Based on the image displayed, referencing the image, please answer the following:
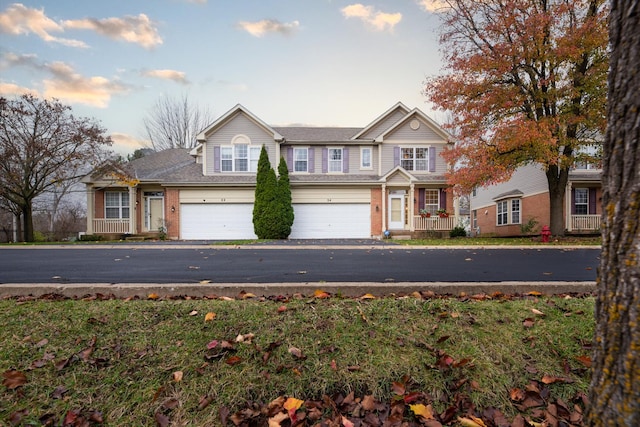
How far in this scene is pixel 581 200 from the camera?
63.1 feet

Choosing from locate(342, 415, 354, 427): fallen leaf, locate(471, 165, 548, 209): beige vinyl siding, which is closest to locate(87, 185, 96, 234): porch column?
locate(342, 415, 354, 427): fallen leaf

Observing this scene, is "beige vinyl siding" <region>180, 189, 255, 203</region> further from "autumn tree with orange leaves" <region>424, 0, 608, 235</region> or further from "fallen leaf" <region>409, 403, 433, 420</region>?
"fallen leaf" <region>409, 403, 433, 420</region>

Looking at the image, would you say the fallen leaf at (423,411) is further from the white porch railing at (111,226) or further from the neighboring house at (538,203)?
the white porch railing at (111,226)

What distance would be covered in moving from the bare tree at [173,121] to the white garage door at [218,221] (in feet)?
53.3

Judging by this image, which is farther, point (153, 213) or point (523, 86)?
point (153, 213)

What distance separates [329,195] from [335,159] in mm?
2474

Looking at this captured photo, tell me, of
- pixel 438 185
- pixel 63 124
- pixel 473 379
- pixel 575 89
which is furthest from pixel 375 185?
pixel 63 124

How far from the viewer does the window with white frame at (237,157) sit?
18.4m

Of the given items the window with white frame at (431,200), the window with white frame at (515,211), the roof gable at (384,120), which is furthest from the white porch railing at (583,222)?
the roof gable at (384,120)

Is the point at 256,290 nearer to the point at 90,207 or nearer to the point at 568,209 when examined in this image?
the point at 90,207

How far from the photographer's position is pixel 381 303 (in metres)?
3.15

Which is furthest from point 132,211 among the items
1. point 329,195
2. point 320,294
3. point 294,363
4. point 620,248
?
point 620,248

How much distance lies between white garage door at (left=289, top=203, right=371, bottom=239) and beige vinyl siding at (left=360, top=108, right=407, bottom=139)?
5.05 metres

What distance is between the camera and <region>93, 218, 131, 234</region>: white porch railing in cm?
1792
